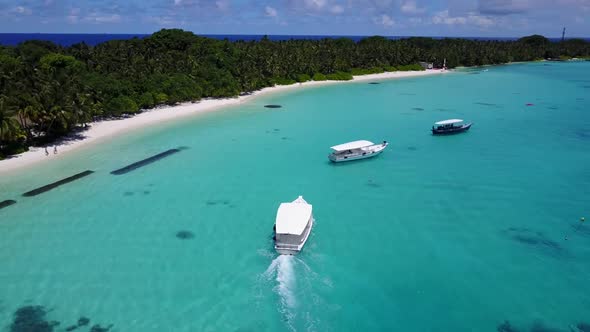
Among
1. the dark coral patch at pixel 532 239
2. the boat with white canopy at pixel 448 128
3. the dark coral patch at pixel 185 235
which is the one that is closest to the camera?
the dark coral patch at pixel 532 239

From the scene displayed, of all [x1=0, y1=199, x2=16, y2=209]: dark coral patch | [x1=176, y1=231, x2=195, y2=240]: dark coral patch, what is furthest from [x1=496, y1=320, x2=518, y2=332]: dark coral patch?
[x1=0, y1=199, x2=16, y2=209]: dark coral patch

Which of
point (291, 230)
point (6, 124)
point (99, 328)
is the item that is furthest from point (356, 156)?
point (6, 124)

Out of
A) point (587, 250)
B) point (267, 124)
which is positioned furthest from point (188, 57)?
point (587, 250)

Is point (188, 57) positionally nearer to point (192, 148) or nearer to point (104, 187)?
point (192, 148)

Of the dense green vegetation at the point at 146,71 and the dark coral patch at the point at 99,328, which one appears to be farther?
the dense green vegetation at the point at 146,71

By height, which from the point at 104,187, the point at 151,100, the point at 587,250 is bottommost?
the point at 587,250

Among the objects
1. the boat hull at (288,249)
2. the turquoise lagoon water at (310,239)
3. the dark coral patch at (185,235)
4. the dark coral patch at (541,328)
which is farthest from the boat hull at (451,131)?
the dark coral patch at (185,235)

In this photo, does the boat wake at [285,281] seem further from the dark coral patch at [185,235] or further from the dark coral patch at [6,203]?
the dark coral patch at [6,203]
